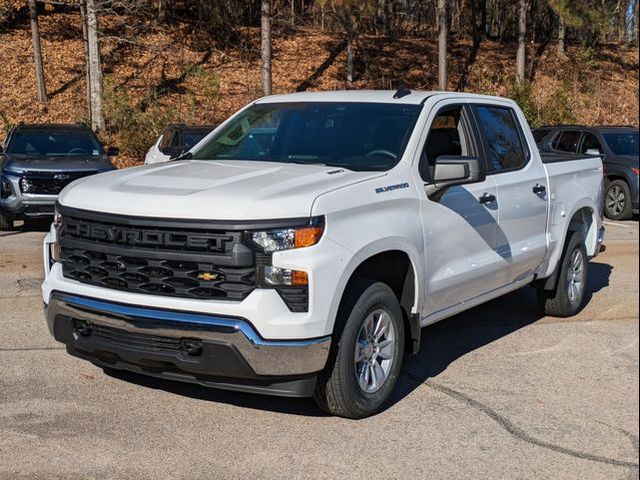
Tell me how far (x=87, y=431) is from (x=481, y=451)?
7.37ft

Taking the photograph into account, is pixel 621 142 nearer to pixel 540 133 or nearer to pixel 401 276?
pixel 540 133

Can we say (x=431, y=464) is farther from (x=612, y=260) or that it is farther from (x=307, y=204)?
(x=612, y=260)

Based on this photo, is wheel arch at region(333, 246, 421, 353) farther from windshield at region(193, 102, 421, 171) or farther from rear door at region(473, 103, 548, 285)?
rear door at region(473, 103, 548, 285)

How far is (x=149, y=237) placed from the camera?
4.66 m

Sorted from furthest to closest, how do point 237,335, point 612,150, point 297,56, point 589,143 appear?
1. point 297,56
2. point 589,143
3. point 612,150
4. point 237,335

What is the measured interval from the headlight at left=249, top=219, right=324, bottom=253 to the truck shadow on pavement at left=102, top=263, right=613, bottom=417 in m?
1.23

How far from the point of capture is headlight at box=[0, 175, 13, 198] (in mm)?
13266

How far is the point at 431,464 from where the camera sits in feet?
14.5

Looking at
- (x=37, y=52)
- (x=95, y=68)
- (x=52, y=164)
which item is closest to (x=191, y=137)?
(x=52, y=164)

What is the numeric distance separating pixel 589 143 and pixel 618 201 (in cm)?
160

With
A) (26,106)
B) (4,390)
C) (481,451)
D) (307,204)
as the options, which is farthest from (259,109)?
(26,106)

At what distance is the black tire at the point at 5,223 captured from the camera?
13.5 m

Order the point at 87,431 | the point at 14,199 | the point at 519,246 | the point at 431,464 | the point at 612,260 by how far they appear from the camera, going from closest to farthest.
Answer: the point at 431,464 → the point at 87,431 → the point at 519,246 → the point at 612,260 → the point at 14,199

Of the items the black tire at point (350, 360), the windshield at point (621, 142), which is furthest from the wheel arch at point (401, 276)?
the windshield at point (621, 142)
